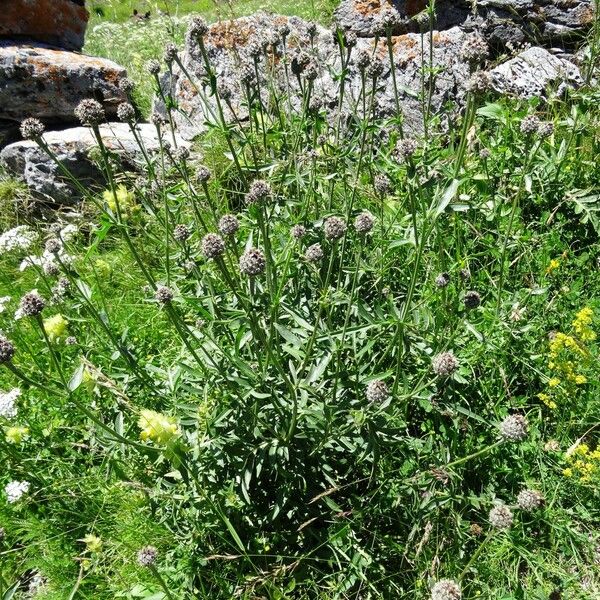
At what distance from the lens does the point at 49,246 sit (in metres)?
2.39

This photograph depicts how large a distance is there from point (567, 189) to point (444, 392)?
164 centimetres

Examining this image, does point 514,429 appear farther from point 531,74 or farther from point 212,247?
point 531,74

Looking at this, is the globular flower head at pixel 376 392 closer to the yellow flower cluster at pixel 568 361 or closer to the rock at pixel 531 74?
the yellow flower cluster at pixel 568 361

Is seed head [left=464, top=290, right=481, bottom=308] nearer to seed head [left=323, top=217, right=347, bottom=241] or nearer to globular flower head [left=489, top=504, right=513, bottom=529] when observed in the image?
seed head [left=323, top=217, right=347, bottom=241]

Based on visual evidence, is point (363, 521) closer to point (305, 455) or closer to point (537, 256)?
point (305, 455)

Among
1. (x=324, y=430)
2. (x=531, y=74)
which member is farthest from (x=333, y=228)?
(x=531, y=74)

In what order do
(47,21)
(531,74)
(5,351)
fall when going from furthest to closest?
(47,21), (531,74), (5,351)

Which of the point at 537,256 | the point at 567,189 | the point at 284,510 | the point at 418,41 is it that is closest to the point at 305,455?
the point at 284,510

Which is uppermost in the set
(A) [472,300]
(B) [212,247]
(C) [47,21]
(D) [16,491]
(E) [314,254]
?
(C) [47,21]

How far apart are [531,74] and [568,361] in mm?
2688

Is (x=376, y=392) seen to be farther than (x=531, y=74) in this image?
No

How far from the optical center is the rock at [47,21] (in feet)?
18.4

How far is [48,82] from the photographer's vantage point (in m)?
5.27

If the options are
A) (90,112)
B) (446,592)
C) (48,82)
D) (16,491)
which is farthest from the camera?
(48,82)
